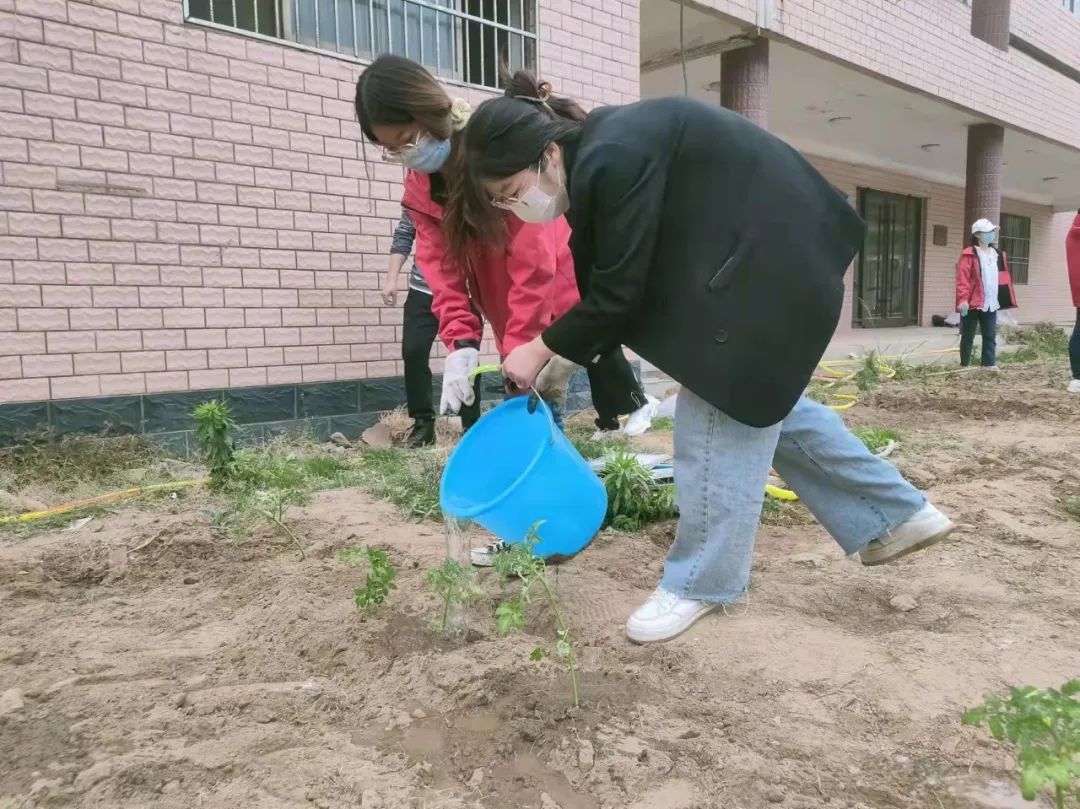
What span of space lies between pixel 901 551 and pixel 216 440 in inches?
99.1

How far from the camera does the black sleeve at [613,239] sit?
161 cm

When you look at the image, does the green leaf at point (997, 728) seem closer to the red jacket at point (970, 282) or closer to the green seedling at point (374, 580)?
the green seedling at point (374, 580)

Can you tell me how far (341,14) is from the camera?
4.37 meters

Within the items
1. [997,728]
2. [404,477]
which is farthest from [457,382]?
[997,728]

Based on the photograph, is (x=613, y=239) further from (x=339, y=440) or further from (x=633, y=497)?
(x=339, y=440)

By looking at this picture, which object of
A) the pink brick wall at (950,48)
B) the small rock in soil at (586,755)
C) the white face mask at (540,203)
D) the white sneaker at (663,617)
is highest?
the pink brick wall at (950,48)

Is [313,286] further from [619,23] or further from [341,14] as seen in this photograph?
[619,23]

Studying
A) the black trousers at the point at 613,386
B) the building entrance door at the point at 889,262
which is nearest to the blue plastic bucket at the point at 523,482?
the black trousers at the point at 613,386

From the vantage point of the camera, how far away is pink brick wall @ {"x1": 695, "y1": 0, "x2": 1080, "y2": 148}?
23.1ft

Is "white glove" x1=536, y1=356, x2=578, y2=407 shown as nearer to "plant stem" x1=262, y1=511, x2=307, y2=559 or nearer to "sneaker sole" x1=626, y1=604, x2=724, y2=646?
"sneaker sole" x1=626, y1=604, x2=724, y2=646

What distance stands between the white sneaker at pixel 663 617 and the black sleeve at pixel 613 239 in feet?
2.06

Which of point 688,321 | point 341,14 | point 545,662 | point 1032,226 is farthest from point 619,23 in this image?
point 1032,226

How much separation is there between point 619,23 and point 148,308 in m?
3.73

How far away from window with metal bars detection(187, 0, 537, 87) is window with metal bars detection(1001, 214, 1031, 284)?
45.3ft
